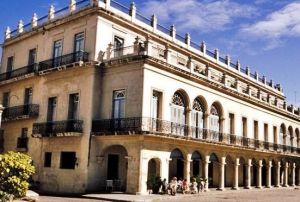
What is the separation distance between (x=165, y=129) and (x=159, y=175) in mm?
2760

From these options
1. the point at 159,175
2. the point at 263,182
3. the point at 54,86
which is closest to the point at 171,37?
the point at 54,86

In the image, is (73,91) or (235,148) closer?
(73,91)

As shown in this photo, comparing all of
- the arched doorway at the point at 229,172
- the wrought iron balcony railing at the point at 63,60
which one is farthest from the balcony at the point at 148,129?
the arched doorway at the point at 229,172

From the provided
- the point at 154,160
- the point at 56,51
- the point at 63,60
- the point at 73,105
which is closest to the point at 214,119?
the point at 154,160

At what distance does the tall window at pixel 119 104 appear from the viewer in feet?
77.6

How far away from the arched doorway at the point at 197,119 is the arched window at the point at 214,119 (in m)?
1.13

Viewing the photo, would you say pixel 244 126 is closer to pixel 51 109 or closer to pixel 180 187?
pixel 180 187

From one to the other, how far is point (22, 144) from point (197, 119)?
12659 mm

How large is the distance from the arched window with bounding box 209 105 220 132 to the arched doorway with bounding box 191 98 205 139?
113 cm

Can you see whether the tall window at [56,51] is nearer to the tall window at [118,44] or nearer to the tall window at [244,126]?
A: the tall window at [118,44]

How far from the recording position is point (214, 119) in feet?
96.9

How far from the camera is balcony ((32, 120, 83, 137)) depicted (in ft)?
77.9

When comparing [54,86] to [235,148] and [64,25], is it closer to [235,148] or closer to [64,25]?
[64,25]

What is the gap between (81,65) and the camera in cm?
2409
